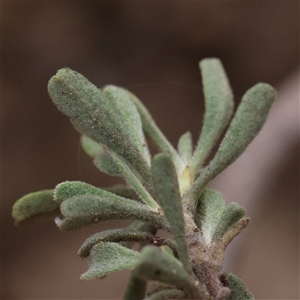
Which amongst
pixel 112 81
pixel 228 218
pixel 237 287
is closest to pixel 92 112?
pixel 228 218

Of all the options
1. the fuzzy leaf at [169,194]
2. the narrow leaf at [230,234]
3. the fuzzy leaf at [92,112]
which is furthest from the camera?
the fuzzy leaf at [92,112]

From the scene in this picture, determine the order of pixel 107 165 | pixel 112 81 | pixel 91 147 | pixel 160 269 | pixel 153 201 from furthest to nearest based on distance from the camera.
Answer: pixel 112 81
pixel 91 147
pixel 107 165
pixel 153 201
pixel 160 269

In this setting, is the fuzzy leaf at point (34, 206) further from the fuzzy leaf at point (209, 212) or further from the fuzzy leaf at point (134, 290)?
the fuzzy leaf at point (209, 212)

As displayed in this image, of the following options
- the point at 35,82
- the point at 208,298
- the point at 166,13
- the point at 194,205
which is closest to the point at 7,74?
the point at 35,82

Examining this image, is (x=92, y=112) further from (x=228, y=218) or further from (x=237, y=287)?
(x=237, y=287)

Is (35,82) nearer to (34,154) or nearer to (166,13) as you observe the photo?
(34,154)

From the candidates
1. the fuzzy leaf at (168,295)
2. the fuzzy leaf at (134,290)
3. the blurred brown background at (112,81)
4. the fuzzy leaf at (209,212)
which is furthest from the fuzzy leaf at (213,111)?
the blurred brown background at (112,81)
